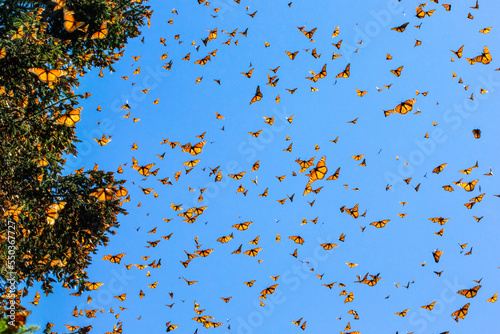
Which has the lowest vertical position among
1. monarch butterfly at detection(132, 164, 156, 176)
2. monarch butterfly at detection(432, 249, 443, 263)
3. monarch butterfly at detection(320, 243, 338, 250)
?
monarch butterfly at detection(432, 249, 443, 263)

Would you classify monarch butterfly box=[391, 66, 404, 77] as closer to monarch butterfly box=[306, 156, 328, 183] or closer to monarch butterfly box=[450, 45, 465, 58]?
monarch butterfly box=[450, 45, 465, 58]

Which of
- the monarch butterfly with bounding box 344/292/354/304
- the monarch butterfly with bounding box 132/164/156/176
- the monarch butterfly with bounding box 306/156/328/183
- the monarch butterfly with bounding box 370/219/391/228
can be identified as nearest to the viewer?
the monarch butterfly with bounding box 306/156/328/183

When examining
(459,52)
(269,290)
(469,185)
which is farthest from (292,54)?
(269,290)

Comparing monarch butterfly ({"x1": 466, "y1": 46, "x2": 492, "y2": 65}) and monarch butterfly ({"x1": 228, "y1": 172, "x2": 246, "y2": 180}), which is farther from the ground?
monarch butterfly ({"x1": 466, "y1": 46, "x2": 492, "y2": 65})

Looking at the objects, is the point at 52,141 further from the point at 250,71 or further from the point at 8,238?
the point at 250,71

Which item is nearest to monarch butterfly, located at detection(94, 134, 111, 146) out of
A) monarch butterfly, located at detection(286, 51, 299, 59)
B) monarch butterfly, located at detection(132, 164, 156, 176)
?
monarch butterfly, located at detection(132, 164, 156, 176)

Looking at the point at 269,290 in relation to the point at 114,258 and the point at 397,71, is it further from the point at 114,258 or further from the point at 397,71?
the point at 397,71

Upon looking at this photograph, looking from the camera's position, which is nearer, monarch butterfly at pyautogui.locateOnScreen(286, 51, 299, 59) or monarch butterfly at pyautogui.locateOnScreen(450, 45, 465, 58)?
monarch butterfly at pyautogui.locateOnScreen(450, 45, 465, 58)

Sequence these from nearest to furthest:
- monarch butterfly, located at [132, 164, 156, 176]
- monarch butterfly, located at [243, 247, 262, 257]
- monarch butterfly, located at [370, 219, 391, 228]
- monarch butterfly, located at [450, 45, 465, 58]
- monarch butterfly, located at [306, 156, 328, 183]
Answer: monarch butterfly, located at [306, 156, 328, 183]
monarch butterfly, located at [450, 45, 465, 58]
monarch butterfly, located at [132, 164, 156, 176]
monarch butterfly, located at [243, 247, 262, 257]
monarch butterfly, located at [370, 219, 391, 228]
